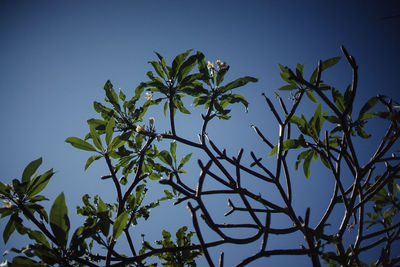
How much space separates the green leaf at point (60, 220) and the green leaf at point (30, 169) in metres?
0.80

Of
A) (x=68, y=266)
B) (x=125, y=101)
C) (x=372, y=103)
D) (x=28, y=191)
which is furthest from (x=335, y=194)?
(x=28, y=191)

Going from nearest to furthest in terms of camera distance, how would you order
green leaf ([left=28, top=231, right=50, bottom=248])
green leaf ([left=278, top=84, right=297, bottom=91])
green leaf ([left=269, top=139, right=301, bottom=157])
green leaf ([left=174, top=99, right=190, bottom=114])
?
green leaf ([left=28, top=231, right=50, bottom=248]) → green leaf ([left=269, top=139, right=301, bottom=157]) → green leaf ([left=278, top=84, right=297, bottom=91]) → green leaf ([left=174, top=99, right=190, bottom=114])

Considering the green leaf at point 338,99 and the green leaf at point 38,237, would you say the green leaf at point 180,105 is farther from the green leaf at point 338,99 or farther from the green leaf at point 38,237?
the green leaf at point 38,237

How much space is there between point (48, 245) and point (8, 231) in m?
0.72

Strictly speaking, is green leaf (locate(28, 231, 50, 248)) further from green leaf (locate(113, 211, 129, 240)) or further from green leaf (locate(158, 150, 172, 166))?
green leaf (locate(158, 150, 172, 166))

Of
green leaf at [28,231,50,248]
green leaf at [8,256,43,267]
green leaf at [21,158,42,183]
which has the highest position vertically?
green leaf at [21,158,42,183]

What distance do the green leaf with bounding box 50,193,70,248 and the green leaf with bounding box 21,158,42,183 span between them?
0.80 meters

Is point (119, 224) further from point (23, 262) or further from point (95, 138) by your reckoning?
point (95, 138)

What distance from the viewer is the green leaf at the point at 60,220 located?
4.80ft

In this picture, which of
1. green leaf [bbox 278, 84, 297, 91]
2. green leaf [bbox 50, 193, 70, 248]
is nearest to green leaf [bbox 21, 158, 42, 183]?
green leaf [bbox 50, 193, 70, 248]

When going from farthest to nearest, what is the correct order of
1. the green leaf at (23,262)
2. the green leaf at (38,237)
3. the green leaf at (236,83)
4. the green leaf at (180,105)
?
the green leaf at (180,105), the green leaf at (236,83), the green leaf at (38,237), the green leaf at (23,262)

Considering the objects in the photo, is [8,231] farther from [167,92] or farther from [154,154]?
[167,92]

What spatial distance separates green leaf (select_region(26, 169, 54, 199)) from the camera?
6.59 feet

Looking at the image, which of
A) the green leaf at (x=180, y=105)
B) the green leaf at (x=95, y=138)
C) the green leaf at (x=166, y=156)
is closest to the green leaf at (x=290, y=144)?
the green leaf at (x=166, y=156)
